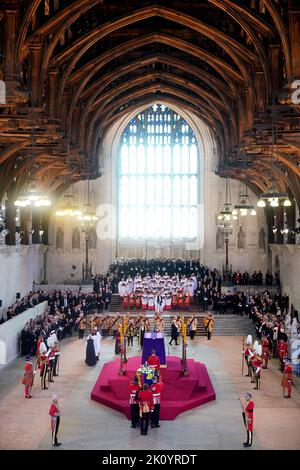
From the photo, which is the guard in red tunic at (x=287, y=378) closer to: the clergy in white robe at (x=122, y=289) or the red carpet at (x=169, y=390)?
the red carpet at (x=169, y=390)

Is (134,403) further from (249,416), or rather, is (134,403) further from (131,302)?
(131,302)

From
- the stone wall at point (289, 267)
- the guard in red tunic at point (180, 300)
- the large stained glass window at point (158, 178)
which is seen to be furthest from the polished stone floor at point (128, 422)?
the large stained glass window at point (158, 178)

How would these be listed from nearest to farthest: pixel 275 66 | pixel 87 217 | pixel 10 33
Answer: pixel 10 33, pixel 275 66, pixel 87 217

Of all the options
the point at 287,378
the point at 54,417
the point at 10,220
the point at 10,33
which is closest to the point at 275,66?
the point at 10,33

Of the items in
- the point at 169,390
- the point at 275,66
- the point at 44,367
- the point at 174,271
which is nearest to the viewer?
the point at 169,390

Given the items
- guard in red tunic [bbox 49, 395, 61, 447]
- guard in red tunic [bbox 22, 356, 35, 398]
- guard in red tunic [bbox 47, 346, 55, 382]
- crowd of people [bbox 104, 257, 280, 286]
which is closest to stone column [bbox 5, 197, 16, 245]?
crowd of people [bbox 104, 257, 280, 286]

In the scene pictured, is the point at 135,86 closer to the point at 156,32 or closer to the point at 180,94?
the point at 180,94

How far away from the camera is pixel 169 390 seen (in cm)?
1858

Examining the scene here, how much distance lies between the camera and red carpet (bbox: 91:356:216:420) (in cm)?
1709

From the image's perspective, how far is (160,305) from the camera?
105 feet

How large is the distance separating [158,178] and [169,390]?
28243 millimetres

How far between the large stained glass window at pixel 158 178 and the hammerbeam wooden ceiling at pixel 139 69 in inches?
399

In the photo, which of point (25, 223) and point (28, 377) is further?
point (25, 223)
